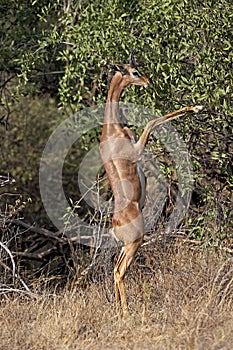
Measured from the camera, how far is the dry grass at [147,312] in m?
5.41

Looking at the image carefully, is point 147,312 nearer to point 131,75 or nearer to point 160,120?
point 160,120

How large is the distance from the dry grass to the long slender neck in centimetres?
138

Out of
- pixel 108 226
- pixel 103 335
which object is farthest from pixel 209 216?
pixel 103 335

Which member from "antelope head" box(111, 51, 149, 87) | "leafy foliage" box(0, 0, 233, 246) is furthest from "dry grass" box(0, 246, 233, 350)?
"antelope head" box(111, 51, 149, 87)

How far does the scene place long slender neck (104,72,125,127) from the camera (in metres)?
6.57

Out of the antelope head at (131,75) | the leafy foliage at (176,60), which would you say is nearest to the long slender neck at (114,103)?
the antelope head at (131,75)

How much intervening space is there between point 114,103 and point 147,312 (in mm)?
1747

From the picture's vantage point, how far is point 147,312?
6211 mm

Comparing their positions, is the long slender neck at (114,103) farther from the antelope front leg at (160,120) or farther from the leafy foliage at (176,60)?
the leafy foliage at (176,60)

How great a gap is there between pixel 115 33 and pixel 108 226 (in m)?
2.19

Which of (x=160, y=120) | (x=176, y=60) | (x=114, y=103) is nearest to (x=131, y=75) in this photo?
(x=114, y=103)

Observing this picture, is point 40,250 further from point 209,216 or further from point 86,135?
Answer: point 209,216

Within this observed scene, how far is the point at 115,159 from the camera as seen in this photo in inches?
258

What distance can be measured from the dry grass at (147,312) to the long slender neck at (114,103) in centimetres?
138
